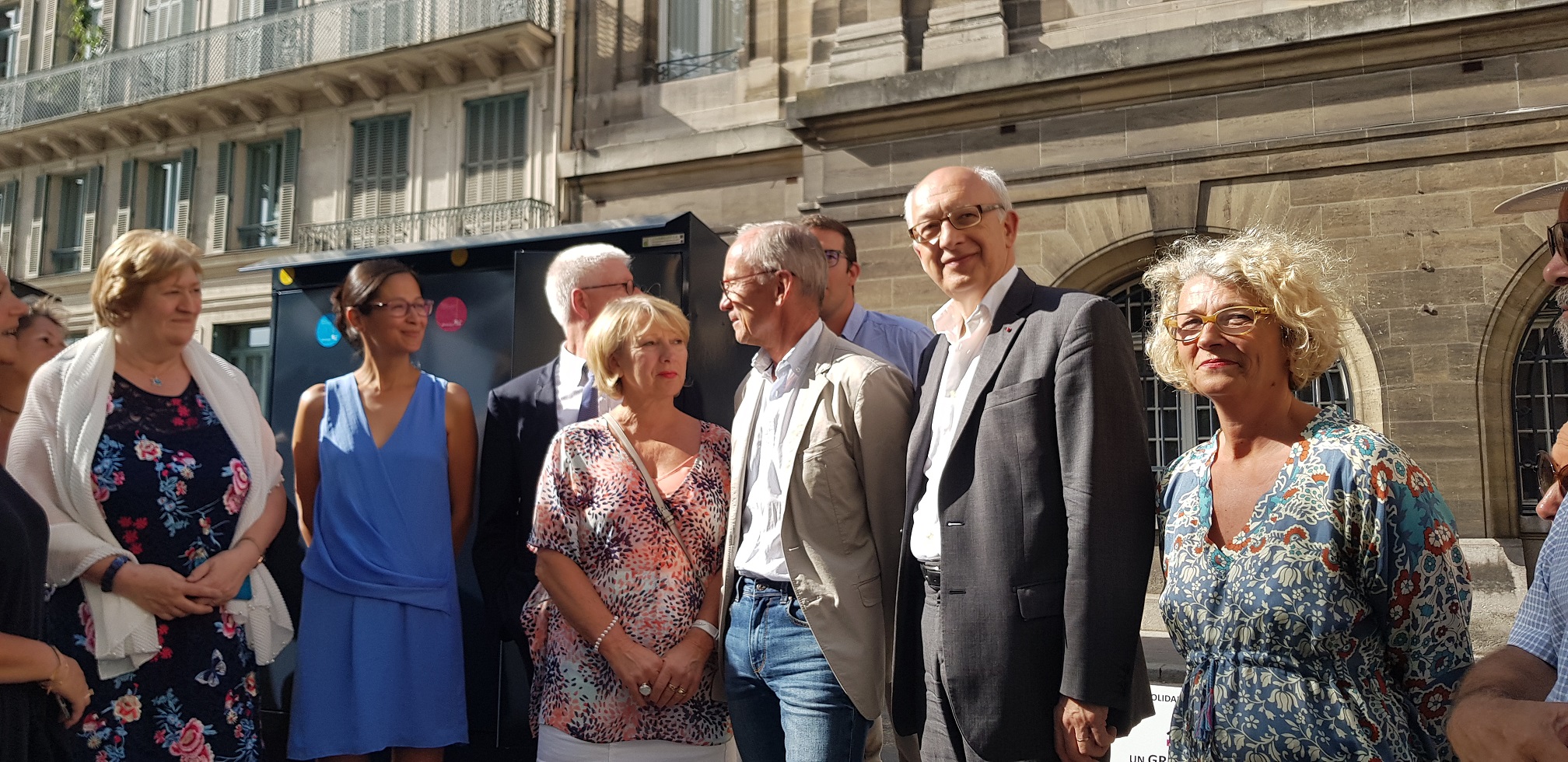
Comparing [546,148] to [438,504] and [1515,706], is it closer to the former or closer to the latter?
[438,504]

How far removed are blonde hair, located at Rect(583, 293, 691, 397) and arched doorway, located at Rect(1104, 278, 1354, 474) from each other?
828 cm

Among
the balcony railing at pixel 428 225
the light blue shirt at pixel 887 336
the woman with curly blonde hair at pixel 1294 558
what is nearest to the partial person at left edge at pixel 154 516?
the light blue shirt at pixel 887 336

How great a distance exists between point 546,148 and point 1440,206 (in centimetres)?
1109

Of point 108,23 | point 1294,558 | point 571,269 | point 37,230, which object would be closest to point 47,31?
point 108,23

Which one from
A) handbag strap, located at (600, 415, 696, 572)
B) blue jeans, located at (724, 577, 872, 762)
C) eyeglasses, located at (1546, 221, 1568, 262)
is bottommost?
blue jeans, located at (724, 577, 872, 762)

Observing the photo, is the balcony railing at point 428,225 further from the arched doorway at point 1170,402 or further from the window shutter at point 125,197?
the arched doorway at point 1170,402

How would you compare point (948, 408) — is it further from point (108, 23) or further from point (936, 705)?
point (108, 23)

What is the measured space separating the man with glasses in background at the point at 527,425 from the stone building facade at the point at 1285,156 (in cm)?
764

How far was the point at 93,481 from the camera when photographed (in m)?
3.31

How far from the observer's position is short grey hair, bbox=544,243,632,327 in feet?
14.8

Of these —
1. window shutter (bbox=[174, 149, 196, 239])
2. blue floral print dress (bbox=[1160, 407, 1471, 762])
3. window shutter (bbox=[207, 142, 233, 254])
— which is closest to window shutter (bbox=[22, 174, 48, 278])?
window shutter (bbox=[174, 149, 196, 239])

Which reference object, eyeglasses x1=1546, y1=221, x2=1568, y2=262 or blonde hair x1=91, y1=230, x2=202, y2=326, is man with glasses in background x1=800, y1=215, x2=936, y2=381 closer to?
blonde hair x1=91, y1=230, x2=202, y2=326

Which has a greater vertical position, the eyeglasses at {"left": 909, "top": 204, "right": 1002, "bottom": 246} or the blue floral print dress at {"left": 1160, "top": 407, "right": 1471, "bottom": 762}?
the eyeglasses at {"left": 909, "top": 204, "right": 1002, "bottom": 246}

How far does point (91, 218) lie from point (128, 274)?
2068cm
